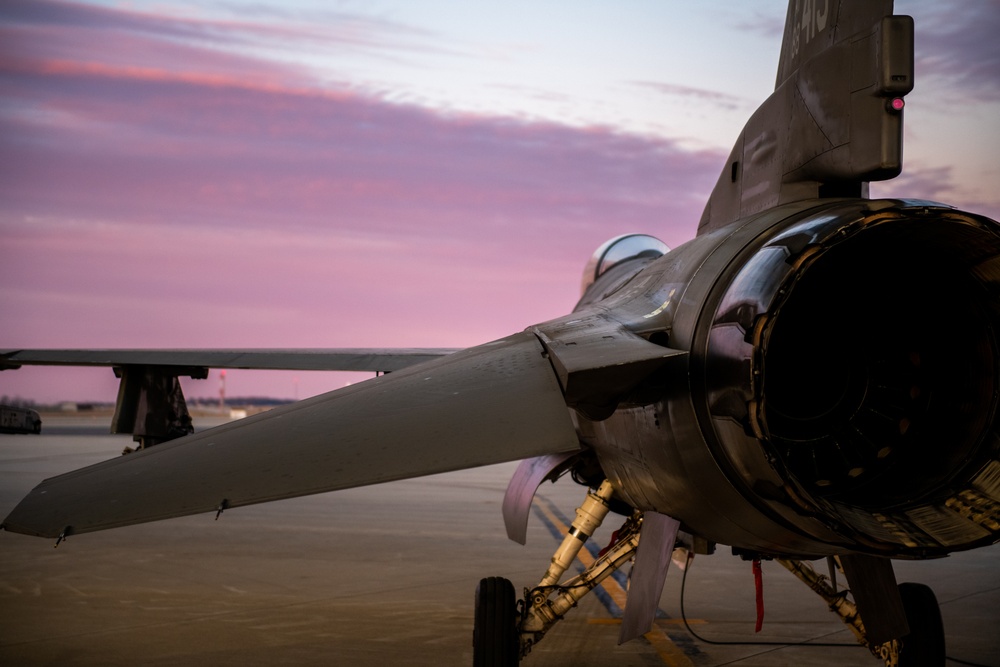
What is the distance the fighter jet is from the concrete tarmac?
68.3 inches

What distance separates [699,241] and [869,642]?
8.27 ft

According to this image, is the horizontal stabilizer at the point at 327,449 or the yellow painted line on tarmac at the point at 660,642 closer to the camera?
the horizontal stabilizer at the point at 327,449

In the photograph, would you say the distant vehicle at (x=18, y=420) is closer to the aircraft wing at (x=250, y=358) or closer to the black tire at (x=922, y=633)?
the aircraft wing at (x=250, y=358)

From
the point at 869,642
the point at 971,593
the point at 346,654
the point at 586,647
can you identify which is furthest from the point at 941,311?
the point at 971,593

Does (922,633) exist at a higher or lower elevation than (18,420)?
higher

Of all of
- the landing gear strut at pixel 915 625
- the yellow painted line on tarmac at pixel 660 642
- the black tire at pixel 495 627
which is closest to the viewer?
the black tire at pixel 495 627

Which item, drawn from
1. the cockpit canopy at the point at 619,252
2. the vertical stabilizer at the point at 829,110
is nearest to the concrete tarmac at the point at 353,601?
the cockpit canopy at the point at 619,252

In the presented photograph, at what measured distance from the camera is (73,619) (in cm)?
786

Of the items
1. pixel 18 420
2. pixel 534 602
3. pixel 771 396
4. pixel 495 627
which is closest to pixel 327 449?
pixel 771 396

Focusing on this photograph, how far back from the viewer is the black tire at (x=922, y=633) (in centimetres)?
585

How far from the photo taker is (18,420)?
34.3 metres

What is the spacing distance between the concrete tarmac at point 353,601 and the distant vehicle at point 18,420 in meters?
21.6

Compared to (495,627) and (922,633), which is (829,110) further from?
(495,627)

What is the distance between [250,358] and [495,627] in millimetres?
5972
